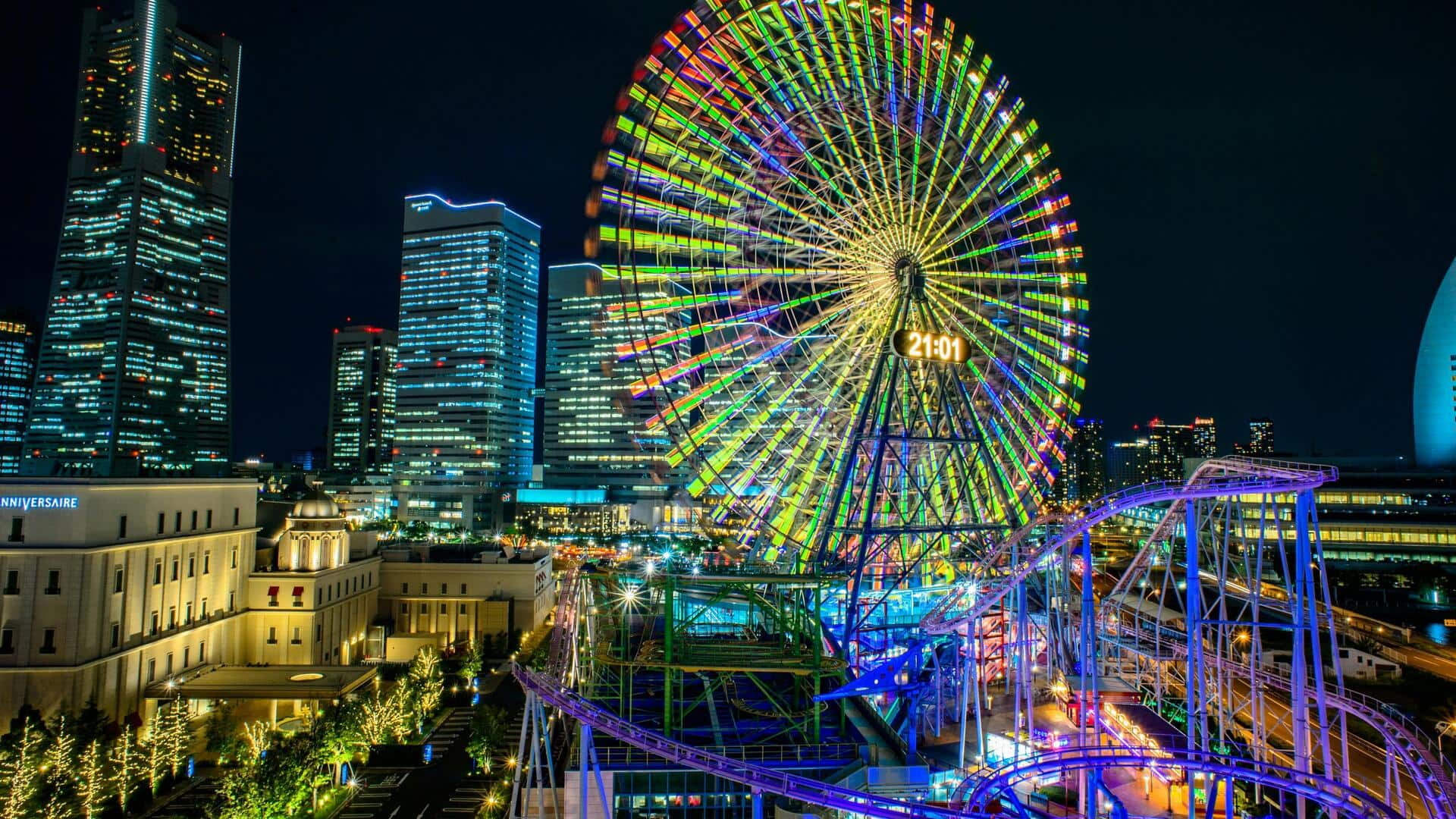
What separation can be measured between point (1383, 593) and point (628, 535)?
9865 centimetres

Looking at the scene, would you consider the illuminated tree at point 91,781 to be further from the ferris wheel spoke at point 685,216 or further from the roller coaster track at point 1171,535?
the roller coaster track at point 1171,535

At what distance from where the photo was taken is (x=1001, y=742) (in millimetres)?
33719

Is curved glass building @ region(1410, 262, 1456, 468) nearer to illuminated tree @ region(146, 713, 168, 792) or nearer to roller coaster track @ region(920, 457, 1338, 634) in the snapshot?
roller coaster track @ region(920, 457, 1338, 634)

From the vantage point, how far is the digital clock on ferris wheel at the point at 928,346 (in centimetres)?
3419

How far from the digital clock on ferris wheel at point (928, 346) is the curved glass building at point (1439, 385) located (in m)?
101

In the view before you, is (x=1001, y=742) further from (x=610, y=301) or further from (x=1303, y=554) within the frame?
(x=610, y=301)

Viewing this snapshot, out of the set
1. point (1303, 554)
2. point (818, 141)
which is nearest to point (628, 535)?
point (818, 141)

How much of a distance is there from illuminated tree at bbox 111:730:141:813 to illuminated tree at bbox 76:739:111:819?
675 millimetres

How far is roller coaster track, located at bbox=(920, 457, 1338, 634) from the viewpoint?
25047mm

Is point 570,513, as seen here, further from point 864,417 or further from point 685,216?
point 864,417

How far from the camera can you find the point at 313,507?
61438 mm

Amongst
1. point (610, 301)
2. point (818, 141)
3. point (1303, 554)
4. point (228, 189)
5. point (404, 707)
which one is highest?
point (228, 189)

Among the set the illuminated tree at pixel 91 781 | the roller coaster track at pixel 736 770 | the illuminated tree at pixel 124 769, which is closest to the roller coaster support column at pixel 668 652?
the roller coaster track at pixel 736 770

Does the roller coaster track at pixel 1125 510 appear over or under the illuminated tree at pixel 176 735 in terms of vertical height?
over
